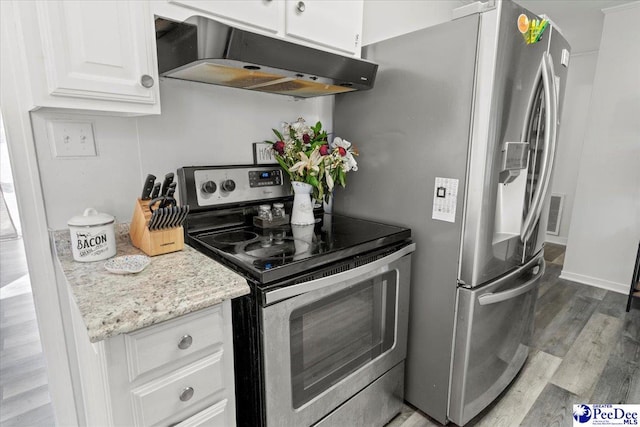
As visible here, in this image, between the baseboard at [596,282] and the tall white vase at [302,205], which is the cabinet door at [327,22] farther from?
the baseboard at [596,282]

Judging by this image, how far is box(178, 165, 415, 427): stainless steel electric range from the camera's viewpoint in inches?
40.9

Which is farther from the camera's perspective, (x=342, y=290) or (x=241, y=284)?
(x=342, y=290)

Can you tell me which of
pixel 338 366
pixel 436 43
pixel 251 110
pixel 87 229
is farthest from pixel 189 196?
pixel 436 43

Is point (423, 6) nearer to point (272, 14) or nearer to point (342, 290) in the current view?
point (272, 14)

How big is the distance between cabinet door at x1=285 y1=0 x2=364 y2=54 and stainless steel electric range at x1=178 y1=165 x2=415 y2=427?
23.8 inches

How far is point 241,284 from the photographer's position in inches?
36.3

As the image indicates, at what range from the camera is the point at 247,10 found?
116 cm

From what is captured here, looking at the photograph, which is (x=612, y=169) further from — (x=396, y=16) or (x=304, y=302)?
(x=304, y=302)

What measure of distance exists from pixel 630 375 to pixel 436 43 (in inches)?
83.5

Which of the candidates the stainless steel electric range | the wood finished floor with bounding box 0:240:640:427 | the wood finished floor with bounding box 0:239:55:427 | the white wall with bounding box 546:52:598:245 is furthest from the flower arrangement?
the white wall with bounding box 546:52:598:245

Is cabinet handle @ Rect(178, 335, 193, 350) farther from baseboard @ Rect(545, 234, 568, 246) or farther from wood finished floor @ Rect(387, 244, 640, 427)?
baseboard @ Rect(545, 234, 568, 246)

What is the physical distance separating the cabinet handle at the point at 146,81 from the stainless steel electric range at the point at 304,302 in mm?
419

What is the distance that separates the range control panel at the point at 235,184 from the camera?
4.67ft

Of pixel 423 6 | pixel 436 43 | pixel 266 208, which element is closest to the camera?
pixel 436 43
